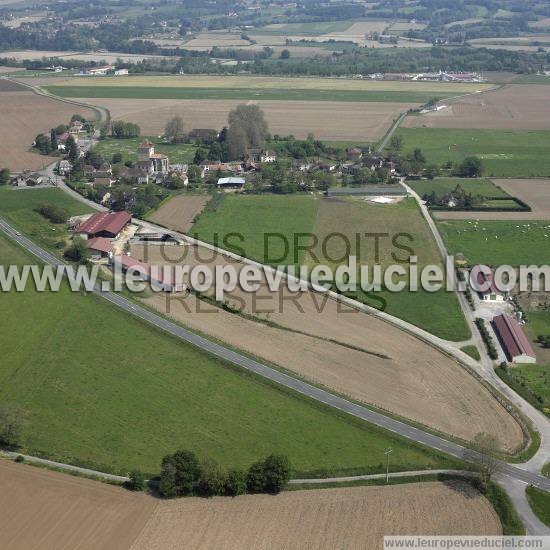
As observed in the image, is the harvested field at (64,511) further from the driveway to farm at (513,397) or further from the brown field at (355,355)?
the driveway to farm at (513,397)

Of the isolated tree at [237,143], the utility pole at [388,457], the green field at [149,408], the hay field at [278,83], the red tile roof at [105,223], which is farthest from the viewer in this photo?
the hay field at [278,83]

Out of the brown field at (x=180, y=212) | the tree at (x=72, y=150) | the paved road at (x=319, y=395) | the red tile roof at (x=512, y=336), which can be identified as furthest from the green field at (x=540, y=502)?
the tree at (x=72, y=150)

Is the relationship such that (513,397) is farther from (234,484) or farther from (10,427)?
(10,427)

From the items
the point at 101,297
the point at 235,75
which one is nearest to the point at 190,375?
the point at 101,297

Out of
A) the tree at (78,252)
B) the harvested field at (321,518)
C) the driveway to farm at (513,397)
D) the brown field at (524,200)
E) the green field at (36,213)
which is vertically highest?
the tree at (78,252)

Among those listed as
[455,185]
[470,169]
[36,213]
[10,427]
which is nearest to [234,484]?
[10,427]

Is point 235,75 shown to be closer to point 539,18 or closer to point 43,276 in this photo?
point 43,276
